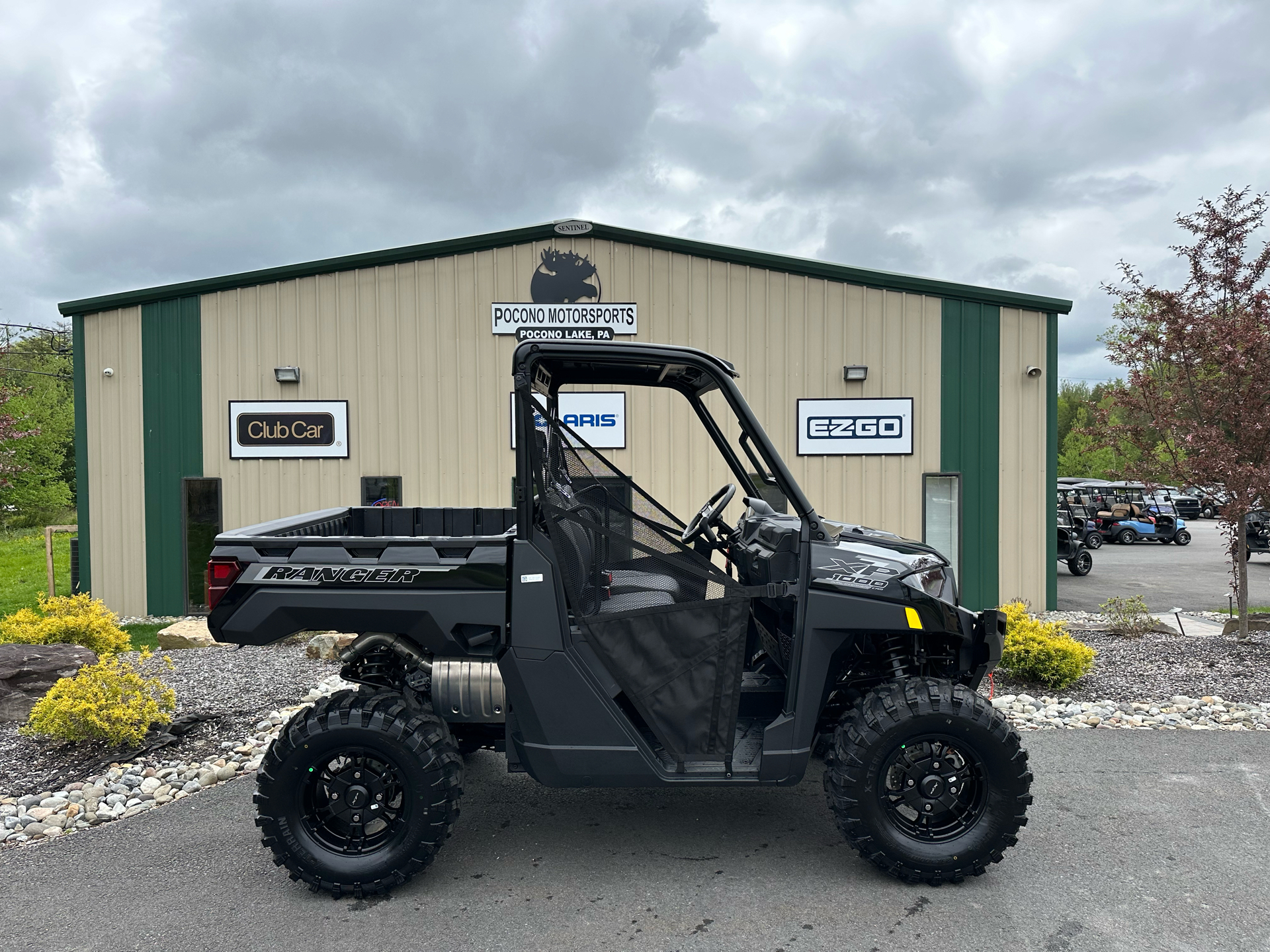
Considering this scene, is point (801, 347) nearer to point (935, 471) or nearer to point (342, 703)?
point (935, 471)

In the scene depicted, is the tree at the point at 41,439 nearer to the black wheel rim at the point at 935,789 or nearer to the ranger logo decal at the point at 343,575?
the ranger logo decal at the point at 343,575

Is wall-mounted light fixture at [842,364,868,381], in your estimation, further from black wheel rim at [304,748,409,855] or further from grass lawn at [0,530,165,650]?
grass lawn at [0,530,165,650]

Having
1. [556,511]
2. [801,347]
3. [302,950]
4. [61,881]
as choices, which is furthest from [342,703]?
[801,347]

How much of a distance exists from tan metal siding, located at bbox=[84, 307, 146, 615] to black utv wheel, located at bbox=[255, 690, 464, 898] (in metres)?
8.18

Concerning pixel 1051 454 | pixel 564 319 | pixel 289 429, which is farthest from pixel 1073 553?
pixel 289 429

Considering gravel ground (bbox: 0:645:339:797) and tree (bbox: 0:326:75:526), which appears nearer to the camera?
gravel ground (bbox: 0:645:339:797)

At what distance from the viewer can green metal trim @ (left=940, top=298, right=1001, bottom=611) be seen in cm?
982

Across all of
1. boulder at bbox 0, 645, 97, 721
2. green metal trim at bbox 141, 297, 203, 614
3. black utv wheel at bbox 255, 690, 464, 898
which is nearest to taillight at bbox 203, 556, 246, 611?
black utv wheel at bbox 255, 690, 464, 898

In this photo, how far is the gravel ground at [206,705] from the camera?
4.45 m

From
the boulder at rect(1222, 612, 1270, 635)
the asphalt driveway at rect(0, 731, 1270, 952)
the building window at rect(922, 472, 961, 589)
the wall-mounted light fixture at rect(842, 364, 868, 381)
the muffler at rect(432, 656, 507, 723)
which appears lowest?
the asphalt driveway at rect(0, 731, 1270, 952)

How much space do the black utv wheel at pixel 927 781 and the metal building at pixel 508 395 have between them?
21.8 ft

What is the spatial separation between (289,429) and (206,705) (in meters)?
4.87

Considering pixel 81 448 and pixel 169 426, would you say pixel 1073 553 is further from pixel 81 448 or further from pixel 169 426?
pixel 81 448

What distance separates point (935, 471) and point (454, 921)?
8.46 metres
